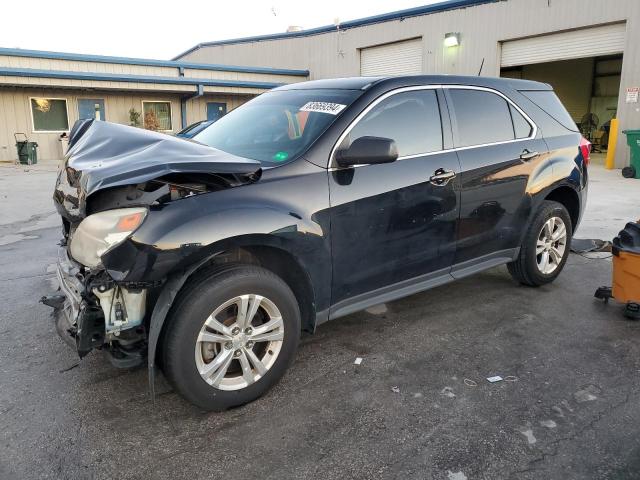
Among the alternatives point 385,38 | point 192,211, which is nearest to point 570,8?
point 385,38

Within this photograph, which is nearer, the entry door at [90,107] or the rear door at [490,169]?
the rear door at [490,169]

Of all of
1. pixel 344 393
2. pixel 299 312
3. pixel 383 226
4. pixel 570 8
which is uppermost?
pixel 570 8

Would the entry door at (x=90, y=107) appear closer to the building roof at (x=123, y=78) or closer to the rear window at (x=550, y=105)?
the building roof at (x=123, y=78)

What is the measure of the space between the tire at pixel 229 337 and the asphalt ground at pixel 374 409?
0.16 metres

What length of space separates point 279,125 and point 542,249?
263cm

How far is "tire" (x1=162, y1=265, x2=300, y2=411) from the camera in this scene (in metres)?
2.51

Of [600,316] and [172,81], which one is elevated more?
[172,81]

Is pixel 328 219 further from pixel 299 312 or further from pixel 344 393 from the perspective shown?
pixel 344 393

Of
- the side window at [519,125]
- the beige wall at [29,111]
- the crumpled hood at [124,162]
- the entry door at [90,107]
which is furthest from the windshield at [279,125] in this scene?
the entry door at [90,107]

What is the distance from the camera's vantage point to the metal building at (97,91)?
18219mm

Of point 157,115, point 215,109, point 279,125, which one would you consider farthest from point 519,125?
point 215,109

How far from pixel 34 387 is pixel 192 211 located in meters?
1.50

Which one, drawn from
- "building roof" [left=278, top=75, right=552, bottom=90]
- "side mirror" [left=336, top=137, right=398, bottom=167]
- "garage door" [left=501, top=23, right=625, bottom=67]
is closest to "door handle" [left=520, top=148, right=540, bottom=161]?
"building roof" [left=278, top=75, right=552, bottom=90]

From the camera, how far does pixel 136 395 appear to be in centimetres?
289
